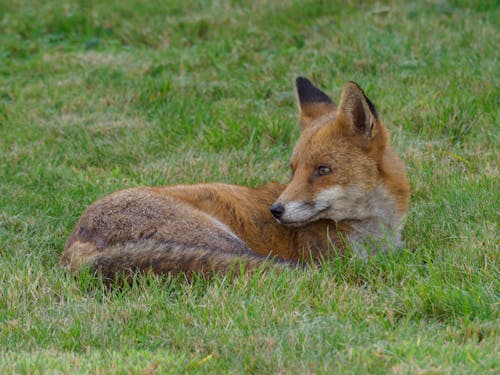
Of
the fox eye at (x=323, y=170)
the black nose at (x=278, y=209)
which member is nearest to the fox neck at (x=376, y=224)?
the fox eye at (x=323, y=170)

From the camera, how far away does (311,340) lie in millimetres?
4414

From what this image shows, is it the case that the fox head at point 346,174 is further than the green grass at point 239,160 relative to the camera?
Yes

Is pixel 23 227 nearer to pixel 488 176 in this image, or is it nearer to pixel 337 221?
pixel 337 221

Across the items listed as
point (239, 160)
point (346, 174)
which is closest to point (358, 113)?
point (346, 174)

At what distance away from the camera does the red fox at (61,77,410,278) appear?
5.59 m

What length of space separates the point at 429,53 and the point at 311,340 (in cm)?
706

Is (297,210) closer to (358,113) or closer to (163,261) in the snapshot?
(358,113)

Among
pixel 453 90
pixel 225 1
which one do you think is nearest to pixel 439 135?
pixel 453 90

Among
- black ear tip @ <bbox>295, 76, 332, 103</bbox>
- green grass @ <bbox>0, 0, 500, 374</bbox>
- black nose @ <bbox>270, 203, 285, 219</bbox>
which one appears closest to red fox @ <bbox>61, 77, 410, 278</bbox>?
black nose @ <bbox>270, 203, 285, 219</bbox>

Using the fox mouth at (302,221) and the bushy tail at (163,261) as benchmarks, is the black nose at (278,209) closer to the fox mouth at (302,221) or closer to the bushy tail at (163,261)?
the fox mouth at (302,221)

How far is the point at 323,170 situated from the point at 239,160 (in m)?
2.51

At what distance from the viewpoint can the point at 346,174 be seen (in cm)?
607

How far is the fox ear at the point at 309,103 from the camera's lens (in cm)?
699

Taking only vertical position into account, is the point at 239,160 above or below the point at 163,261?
below
